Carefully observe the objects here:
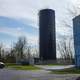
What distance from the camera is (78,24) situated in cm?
5031

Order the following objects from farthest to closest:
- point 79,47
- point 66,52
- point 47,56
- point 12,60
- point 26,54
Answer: point 47,56
point 26,54
point 66,52
point 12,60
point 79,47

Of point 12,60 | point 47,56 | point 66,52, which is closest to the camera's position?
point 12,60

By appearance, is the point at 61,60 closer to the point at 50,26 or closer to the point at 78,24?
the point at 50,26

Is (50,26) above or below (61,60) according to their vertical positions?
above

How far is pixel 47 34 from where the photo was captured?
124 m

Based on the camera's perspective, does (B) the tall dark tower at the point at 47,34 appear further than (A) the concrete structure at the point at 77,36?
Yes

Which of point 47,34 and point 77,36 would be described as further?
point 47,34

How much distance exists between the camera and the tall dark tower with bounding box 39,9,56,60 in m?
122

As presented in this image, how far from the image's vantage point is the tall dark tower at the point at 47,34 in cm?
12200

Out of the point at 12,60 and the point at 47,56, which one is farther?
the point at 47,56

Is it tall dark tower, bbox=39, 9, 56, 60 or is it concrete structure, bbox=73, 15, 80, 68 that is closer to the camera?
concrete structure, bbox=73, 15, 80, 68

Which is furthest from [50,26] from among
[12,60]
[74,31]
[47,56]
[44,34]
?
[74,31]

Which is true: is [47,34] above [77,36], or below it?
above

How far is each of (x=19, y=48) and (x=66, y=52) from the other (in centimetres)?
1907
